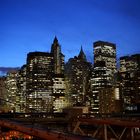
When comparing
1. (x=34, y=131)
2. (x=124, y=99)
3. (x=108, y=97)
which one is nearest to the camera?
(x=34, y=131)

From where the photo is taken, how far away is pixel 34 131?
714 centimetres

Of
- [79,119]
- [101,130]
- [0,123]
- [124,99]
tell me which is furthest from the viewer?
[124,99]

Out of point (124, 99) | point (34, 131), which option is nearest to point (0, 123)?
point (34, 131)

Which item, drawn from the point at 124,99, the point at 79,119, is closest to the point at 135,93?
the point at 124,99

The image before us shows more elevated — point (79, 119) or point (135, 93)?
point (135, 93)

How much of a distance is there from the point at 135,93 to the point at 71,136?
18246 cm

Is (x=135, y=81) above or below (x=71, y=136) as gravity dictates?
above

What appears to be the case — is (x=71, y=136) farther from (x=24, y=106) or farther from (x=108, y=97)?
(x=24, y=106)

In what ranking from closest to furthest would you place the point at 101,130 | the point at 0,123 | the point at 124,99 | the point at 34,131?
the point at 34,131, the point at 0,123, the point at 101,130, the point at 124,99

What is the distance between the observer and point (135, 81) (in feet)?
639

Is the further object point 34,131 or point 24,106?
point 24,106

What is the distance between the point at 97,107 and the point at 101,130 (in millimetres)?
176309

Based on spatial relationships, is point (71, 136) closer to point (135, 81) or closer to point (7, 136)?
point (7, 136)

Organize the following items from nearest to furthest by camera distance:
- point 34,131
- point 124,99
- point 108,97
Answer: point 34,131, point 108,97, point 124,99
